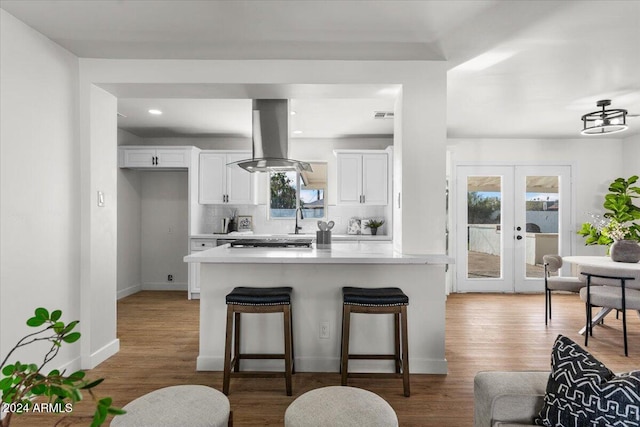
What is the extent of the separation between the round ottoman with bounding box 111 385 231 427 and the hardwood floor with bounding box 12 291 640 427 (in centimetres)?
76

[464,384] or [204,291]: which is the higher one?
[204,291]

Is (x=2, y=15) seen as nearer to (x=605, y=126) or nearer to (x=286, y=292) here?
(x=286, y=292)

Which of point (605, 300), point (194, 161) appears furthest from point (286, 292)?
point (194, 161)

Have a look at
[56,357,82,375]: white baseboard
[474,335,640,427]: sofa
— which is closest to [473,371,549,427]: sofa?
[474,335,640,427]: sofa

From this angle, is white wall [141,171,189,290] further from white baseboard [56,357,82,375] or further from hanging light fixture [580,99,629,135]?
hanging light fixture [580,99,629,135]

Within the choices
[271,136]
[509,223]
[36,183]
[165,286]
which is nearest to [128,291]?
[165,286]

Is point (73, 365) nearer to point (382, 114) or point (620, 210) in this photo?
point (382, 114)

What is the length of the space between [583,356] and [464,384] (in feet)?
5.16

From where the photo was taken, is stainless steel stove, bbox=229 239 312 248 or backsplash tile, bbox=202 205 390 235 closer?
stainless steel stove, bbox=229 239 312 248

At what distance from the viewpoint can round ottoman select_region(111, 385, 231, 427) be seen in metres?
1.42

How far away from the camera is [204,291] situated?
117 inches

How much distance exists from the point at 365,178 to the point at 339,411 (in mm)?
4368

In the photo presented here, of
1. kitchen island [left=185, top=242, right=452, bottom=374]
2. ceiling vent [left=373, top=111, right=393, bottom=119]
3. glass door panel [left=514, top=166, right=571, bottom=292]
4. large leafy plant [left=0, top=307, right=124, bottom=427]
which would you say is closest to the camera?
large leafy plant [left=0, top=307, right=124, bottom=427]

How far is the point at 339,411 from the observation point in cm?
151
